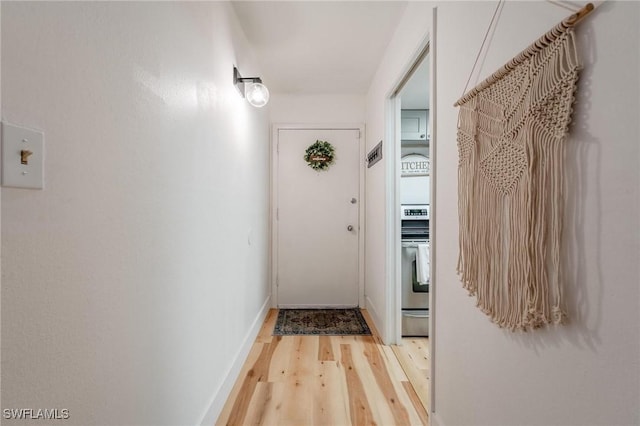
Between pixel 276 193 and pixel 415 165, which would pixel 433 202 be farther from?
pixel 276 193

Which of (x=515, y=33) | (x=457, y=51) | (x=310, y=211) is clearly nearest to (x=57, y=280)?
(x=515, y=33)

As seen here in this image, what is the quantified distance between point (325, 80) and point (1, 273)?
3.04 metres

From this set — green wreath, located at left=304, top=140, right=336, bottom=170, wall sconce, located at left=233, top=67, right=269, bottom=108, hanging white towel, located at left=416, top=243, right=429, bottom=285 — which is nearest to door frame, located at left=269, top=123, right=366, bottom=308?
green wreath, located at left=304, top=140, right=336, bottom=170

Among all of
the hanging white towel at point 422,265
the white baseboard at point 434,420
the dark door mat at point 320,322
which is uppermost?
the hanging white towel at point 422,265

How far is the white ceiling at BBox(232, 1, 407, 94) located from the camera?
2008 millimetres

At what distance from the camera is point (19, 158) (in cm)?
56

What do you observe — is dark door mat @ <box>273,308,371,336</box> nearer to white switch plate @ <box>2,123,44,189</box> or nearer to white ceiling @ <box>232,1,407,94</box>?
white ceiling @ <box>232,1,407,94</box>

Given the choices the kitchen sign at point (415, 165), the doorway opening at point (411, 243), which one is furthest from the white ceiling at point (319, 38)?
the kitchen sign at point (415, 165)

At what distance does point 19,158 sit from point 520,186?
1.15 meters

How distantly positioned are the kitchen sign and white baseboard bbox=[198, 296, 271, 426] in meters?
2.17

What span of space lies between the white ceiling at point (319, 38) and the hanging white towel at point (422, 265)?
1714 mm

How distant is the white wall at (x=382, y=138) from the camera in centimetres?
187

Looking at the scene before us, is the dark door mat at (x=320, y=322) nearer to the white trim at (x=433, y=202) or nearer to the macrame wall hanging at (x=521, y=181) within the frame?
the white trim at (x=433, y=202)

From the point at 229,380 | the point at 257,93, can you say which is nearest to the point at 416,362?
the point at 229,380
